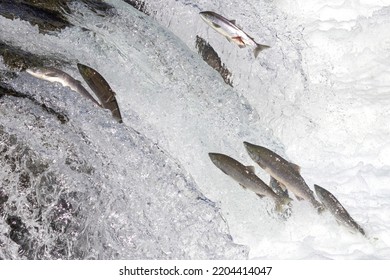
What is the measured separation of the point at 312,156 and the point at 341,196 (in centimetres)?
41

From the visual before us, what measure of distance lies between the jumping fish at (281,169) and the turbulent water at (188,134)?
18 cm

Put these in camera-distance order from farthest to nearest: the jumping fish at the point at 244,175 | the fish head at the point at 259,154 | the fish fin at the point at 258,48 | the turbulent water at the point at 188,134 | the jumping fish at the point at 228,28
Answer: the fish fin at the point at 258,48 < the jumping fish at the point at 228,28 < the fish head at the point at 259,154 < the jumping fish at the point at 244,175 < the turbulent water at the point at 188,134

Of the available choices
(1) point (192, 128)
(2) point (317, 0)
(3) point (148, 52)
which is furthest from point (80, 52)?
(2) point (317, 0)

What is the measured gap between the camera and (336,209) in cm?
326

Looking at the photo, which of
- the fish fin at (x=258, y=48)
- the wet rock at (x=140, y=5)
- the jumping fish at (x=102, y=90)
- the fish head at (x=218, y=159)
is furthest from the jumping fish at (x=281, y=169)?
the wet rock at (x=140, y=5)

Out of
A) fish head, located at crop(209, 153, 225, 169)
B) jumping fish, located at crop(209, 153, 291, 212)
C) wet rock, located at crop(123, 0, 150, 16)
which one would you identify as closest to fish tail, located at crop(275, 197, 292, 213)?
jumping fish, located at crop(209, 153, 291, 212)

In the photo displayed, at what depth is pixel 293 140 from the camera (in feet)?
13.6

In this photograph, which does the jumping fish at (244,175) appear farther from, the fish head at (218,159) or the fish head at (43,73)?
the fish head at (43,73)

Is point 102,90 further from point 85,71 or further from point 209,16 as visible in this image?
point 209,16

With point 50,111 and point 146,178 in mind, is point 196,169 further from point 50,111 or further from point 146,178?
point 50,111

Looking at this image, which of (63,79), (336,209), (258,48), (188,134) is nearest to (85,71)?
(63,79)

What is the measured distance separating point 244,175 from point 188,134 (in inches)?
21.5

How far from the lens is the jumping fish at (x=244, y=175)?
3129 mm

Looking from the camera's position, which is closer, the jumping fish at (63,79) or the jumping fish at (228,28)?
the jumping fish at (63,79)
